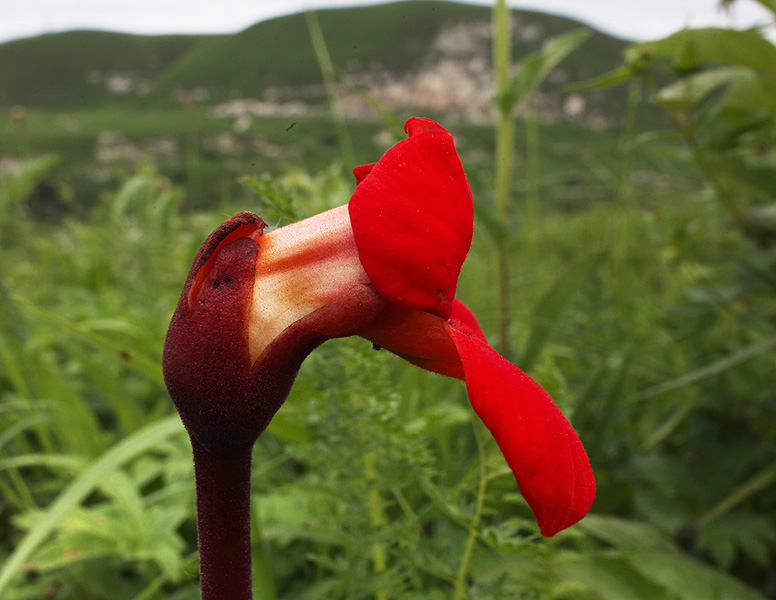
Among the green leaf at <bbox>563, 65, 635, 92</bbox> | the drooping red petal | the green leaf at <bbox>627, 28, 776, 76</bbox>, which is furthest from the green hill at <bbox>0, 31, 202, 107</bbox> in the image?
the drooping red petal

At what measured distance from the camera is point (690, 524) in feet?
4.75

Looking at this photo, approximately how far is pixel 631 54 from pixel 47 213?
197 inches

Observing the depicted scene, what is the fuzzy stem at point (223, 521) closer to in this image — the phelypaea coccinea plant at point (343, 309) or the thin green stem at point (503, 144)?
the phelypaea coccinea plant at point (343, 309)

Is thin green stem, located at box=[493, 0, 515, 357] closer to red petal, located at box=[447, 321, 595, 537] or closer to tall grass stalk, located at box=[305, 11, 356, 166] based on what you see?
tall grass stalk, located at box=[305, 11, 356, 166]

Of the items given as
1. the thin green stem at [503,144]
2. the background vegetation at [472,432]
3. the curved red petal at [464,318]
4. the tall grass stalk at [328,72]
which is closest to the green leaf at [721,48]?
the background vegetation at [472,432]

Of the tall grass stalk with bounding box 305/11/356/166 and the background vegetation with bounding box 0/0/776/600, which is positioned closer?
the background vegetation with bounding box 0/0/776/600

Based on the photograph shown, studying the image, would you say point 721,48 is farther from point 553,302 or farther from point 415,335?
point 415,335

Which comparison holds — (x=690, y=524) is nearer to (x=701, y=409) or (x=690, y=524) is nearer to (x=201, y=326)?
(x=701, y=409)

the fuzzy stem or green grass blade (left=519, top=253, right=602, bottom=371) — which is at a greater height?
the fuzzy stem

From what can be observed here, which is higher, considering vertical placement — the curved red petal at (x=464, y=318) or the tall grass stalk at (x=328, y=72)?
the tall grass stalk at (x=328, y=72)

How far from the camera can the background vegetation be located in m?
0.83

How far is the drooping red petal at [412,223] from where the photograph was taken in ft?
1.50

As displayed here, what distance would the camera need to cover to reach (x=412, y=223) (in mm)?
459

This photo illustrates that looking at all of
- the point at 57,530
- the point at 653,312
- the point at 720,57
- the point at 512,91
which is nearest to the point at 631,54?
the point at 720,57
